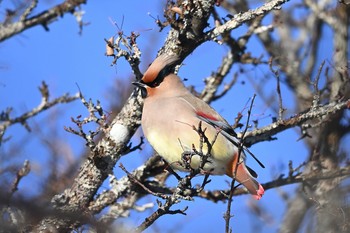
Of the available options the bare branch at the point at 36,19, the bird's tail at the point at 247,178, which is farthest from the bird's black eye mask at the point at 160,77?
the bare branch at the point at 36,19

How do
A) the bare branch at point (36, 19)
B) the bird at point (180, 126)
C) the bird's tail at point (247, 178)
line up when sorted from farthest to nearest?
the bare branch at point (36, 19) → the bird's tail at point (247, 178) → the bird at point (180, 126)

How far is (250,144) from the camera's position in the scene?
17.0 ft

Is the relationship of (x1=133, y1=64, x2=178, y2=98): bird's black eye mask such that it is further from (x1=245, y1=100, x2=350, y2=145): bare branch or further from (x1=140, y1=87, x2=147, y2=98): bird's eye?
(x1=245, y1=100, x2=350, y2=145): bare branch

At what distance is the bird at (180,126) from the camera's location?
412cm

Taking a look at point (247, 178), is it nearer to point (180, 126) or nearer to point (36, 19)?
point (180, 126)

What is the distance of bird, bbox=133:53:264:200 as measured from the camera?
4.12 metres

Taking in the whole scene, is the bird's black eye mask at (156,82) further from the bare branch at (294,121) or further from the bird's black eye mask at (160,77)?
the bare branch at (294,121)

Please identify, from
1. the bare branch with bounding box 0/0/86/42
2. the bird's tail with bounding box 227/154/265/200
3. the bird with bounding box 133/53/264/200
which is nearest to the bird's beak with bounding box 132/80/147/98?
the bird with bounding box 133/53/264/200

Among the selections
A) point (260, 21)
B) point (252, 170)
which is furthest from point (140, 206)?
point (260, 21)

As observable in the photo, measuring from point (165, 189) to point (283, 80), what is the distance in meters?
3.53

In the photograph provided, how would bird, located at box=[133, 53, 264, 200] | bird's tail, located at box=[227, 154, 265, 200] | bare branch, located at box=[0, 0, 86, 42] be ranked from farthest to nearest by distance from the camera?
1. bare branch, located at box=[0, 0, 86, 42]
2. bird's tail, located at box=[227, 154, 265, 200]
3. bird, located at box=[133, 53, 264, 200]

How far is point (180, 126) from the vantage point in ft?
13.7

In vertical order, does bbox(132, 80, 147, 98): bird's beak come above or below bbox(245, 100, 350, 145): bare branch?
below

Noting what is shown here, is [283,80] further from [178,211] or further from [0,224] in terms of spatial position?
[0,224]
